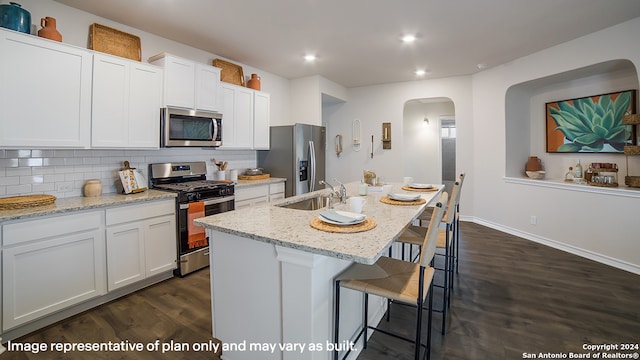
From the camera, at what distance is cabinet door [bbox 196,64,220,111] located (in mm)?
3533

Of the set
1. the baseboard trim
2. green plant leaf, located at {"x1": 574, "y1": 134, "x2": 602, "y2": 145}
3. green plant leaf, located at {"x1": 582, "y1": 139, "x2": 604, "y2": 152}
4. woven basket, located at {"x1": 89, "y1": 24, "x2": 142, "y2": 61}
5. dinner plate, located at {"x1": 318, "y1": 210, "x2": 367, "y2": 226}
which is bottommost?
the baseboard trim

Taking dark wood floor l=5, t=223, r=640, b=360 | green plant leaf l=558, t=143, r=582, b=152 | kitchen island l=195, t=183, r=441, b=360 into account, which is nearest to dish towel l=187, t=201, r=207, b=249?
dark wood floor l=5, t=223, r=640, b=360

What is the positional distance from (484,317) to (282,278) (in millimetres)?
1774

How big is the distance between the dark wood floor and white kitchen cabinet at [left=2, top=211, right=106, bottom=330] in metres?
0.19

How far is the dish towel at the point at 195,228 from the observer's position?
3.14 meters

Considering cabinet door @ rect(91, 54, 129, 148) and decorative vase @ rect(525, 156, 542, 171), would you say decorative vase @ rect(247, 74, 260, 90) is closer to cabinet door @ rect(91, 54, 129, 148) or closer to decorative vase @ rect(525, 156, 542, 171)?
cabinet door @ rect(91, 54, 129, 148)

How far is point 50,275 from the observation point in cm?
225

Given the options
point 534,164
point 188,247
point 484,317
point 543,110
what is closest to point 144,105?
point 188,247

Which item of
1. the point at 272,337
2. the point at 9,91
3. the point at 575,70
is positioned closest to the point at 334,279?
the point at 272,337

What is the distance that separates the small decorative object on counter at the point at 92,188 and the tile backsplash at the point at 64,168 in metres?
0.09

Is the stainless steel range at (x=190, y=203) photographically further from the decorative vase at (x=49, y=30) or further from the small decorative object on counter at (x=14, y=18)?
the small decorative object on counter at (x=14, y=18)

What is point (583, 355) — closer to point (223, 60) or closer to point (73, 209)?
point (73, 209)

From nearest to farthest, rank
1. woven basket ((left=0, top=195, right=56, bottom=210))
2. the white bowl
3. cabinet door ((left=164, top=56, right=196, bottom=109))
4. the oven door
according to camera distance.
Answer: woven basket ((left=0, top=195, right=56, bottom=210)) → the oven door → cabinet door ((left=164, top=56, right=196, bottom=109)) → the white bowl

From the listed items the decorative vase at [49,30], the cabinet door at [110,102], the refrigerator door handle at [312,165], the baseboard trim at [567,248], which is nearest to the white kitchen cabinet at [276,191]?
the refrigerator door handle at [312,165]
